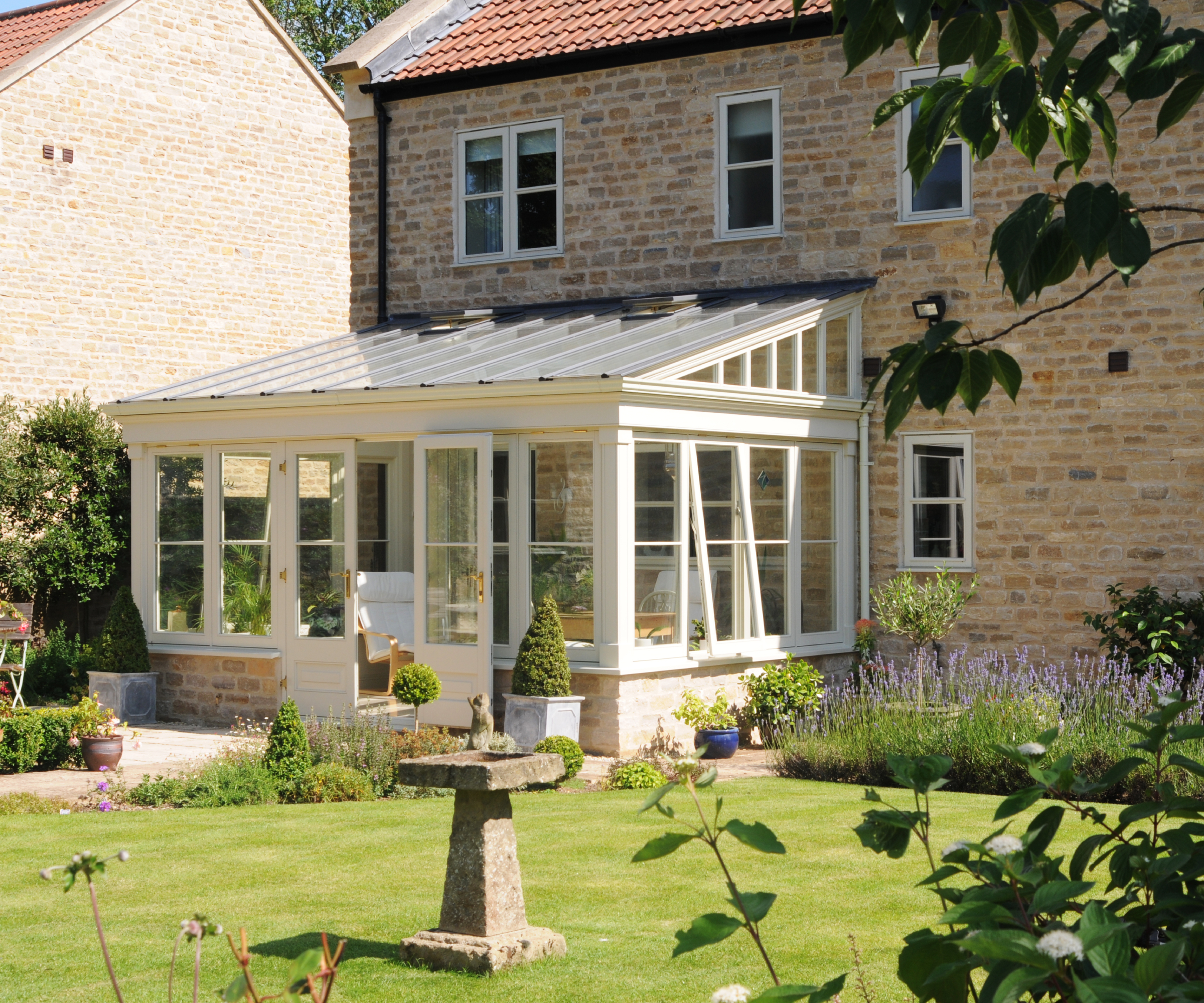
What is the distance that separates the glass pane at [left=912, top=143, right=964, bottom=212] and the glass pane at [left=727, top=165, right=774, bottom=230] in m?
1.53

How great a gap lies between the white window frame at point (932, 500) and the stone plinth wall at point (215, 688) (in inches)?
237

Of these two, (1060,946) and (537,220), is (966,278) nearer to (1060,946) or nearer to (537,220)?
(537,220)

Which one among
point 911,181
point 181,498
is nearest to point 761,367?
point 911,181

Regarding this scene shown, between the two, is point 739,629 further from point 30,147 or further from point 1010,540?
point 30,147

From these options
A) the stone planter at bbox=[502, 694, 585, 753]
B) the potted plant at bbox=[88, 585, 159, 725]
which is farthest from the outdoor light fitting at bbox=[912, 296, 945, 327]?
the potted plant at bbox=[88, 585, 159, 725]

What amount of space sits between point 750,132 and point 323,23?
2151 cm

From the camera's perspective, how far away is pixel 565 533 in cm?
1173

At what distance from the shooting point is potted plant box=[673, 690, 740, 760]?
11.3m

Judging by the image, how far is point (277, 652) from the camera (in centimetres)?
1314

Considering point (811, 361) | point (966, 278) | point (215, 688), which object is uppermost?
point (966, 278)

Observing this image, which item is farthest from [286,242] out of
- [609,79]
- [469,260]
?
[609,79]

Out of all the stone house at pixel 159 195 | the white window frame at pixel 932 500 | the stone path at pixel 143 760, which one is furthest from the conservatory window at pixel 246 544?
the white window frame at pixel 932 500

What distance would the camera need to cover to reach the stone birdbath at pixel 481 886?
5477 mm

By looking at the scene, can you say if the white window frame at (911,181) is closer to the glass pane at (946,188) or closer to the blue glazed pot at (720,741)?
the glass pane at (946,188)
